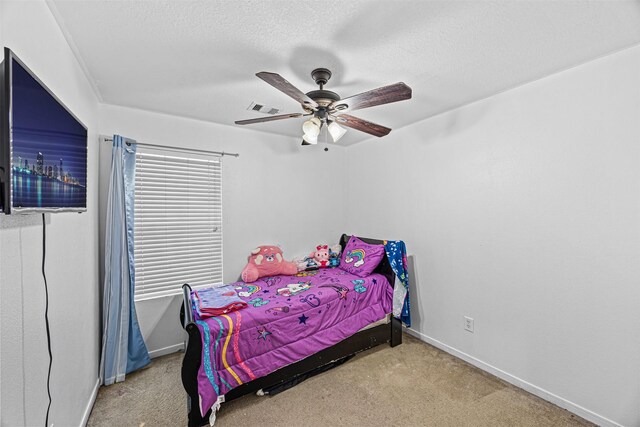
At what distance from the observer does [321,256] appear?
3.62 meters

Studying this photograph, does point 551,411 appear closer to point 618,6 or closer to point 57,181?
point 618,6

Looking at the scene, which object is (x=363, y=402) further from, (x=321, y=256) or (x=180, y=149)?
(x=180, y=149)

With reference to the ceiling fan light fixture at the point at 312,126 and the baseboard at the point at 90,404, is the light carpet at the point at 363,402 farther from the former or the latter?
the ceiling fan light fixture at the point at 312,126

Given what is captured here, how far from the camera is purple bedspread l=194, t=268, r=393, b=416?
193cm

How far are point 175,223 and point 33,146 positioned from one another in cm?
191

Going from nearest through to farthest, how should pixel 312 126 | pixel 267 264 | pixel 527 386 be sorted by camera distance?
1. pixel 312 126
2. pixel 527 386
3. pixel 267 264

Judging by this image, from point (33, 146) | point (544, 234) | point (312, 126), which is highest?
point (312, 126)

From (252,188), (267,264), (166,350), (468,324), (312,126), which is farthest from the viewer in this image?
(252,188)

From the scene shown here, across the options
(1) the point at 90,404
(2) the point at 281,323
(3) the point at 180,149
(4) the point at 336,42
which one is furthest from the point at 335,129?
(1) the point at 90,404

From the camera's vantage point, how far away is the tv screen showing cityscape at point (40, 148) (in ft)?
2.95

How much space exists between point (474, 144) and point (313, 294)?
2.10 m

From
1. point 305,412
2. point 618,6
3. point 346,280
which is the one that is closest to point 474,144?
point 618,6

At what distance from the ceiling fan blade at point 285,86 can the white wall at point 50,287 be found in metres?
0.98

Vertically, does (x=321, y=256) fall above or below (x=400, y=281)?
above
